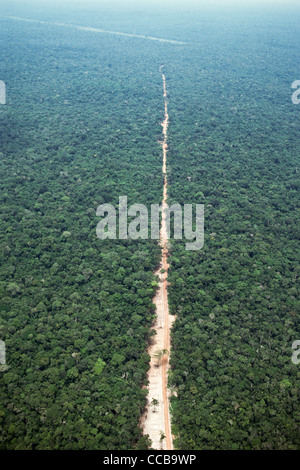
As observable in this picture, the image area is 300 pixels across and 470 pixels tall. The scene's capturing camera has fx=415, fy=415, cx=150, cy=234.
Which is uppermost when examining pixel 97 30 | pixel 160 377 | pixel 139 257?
pixel 97 30

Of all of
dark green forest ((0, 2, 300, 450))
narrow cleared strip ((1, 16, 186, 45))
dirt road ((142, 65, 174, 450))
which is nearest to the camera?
dark green forest ((0, 2, 300, 450))

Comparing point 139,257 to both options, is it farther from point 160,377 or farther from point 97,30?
point 97,30

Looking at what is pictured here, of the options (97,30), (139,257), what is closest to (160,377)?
(139,257)

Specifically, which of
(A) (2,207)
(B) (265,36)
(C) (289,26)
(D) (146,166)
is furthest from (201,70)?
(A) (2,207)

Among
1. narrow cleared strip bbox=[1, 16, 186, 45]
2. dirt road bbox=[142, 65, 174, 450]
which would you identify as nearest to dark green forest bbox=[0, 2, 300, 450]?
dirt road bbox=[142, 65, 174, 450]

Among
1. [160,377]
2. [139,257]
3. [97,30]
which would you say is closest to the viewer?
[160,377]

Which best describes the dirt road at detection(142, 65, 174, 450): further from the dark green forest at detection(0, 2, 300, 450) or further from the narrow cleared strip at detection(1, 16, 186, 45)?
the narrow cleared strip at detection(1, 16, 186, 45)

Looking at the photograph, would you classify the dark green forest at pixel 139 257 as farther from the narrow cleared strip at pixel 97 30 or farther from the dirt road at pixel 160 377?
the narrow cleared strip at pixel 97 30

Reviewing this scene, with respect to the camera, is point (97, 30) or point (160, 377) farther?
point (97, 30)

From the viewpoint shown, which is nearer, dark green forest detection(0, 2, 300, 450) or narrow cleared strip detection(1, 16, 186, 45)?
dark green forest detection(0, 2, 300, 450)
